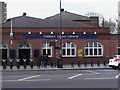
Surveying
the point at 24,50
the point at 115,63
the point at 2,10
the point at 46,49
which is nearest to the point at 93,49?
the point at 46,49

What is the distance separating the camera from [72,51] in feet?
182

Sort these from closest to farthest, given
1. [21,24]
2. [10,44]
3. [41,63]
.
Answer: [41,63] < [10,44] < [21,24]

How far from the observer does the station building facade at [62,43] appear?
178 ft

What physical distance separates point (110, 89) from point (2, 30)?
Answer: 38.0 metres

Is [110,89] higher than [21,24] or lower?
lower

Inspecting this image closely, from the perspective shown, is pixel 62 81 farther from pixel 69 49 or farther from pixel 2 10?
pixel 2 10

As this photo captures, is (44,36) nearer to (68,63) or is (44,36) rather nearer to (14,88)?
(68,63)

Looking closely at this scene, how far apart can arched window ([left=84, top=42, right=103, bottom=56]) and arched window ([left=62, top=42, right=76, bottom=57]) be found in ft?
5.47

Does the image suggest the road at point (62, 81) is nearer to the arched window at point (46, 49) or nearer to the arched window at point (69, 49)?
the arched window at point (46, 49)

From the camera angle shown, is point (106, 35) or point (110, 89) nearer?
point (110, 89)

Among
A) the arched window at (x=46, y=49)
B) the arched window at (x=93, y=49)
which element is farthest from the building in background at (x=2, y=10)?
the arched window at (x=93, y=49)

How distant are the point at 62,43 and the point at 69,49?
49.7 inches

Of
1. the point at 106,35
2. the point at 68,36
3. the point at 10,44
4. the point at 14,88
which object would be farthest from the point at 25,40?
the point at 14,88

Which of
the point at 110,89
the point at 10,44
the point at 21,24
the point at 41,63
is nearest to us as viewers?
the point at 110,89
